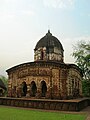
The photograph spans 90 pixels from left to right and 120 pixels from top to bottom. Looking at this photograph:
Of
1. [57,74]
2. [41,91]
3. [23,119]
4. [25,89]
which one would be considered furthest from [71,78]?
[23,119]

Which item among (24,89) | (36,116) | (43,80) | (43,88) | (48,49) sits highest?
(48,49)

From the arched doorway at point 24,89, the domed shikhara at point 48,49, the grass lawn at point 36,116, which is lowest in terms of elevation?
the grass lawn at point 36,116

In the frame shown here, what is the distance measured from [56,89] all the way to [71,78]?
3.27 metres

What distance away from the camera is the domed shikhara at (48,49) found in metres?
29.9

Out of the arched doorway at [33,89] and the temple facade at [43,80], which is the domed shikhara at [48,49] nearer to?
the temple facade at [43,80]

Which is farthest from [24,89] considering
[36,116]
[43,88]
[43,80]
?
[36,116]

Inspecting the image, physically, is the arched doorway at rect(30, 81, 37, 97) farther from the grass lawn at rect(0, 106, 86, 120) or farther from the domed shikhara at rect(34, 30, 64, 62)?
the grass lawn at rect(0, 106, 86, 120)

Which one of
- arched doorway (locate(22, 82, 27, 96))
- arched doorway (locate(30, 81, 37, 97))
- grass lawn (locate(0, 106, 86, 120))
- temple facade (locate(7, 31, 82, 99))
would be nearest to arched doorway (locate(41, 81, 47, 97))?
temple facade (locate(7, 31, 82, 99))

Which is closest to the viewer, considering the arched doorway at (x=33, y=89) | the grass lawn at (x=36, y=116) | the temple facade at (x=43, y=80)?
the grass lawn at (x=36, y=116)

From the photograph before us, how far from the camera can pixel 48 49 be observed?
30078mm

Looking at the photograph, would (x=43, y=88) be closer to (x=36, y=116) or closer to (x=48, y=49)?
(x=48, y=49)

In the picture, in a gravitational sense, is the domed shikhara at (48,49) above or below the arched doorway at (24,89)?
above

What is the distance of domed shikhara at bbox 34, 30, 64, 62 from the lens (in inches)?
1176

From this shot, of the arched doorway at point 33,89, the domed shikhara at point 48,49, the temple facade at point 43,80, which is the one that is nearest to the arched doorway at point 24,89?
the temple facade at point 43,80
